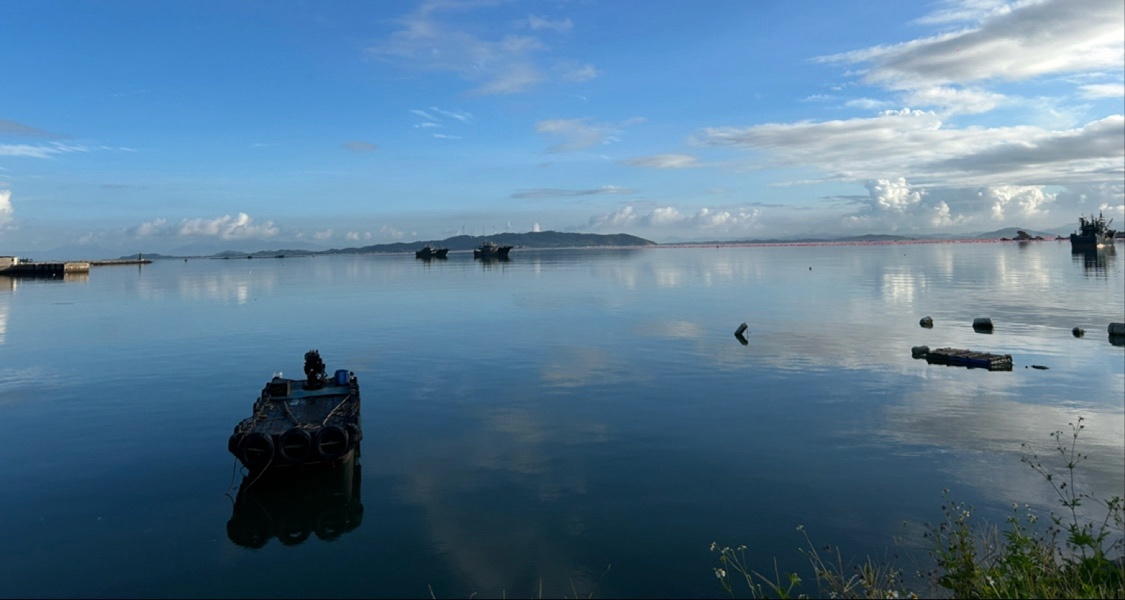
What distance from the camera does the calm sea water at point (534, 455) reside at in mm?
16562

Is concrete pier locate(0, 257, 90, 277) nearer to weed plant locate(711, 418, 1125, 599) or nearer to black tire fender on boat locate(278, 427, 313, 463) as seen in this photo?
black tire fender on boat locate(278, 427, 313, 463)

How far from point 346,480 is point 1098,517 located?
22.6 m

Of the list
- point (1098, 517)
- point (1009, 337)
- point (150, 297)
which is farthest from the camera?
point (150, 297)

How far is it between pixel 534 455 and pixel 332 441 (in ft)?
23.1

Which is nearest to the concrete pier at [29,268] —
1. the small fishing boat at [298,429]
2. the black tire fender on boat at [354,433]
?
the small fishing boat at [298,429]

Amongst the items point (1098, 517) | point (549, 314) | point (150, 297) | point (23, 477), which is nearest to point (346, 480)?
point (23, 477)

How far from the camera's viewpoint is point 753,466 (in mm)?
22391

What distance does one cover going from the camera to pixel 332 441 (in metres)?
22.3

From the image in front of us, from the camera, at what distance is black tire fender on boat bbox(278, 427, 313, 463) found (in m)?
21.9

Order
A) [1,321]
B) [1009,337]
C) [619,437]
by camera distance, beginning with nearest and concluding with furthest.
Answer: [619,437]
[1009,337]
[1,321]

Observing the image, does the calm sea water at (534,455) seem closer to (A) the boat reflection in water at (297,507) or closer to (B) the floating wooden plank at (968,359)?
(A) the boat reflection in water at (297,507)

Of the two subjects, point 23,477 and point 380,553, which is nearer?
point 380,553

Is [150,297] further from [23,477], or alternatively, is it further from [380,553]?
[380,553]

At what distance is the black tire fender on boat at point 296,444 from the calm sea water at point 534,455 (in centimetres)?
132
